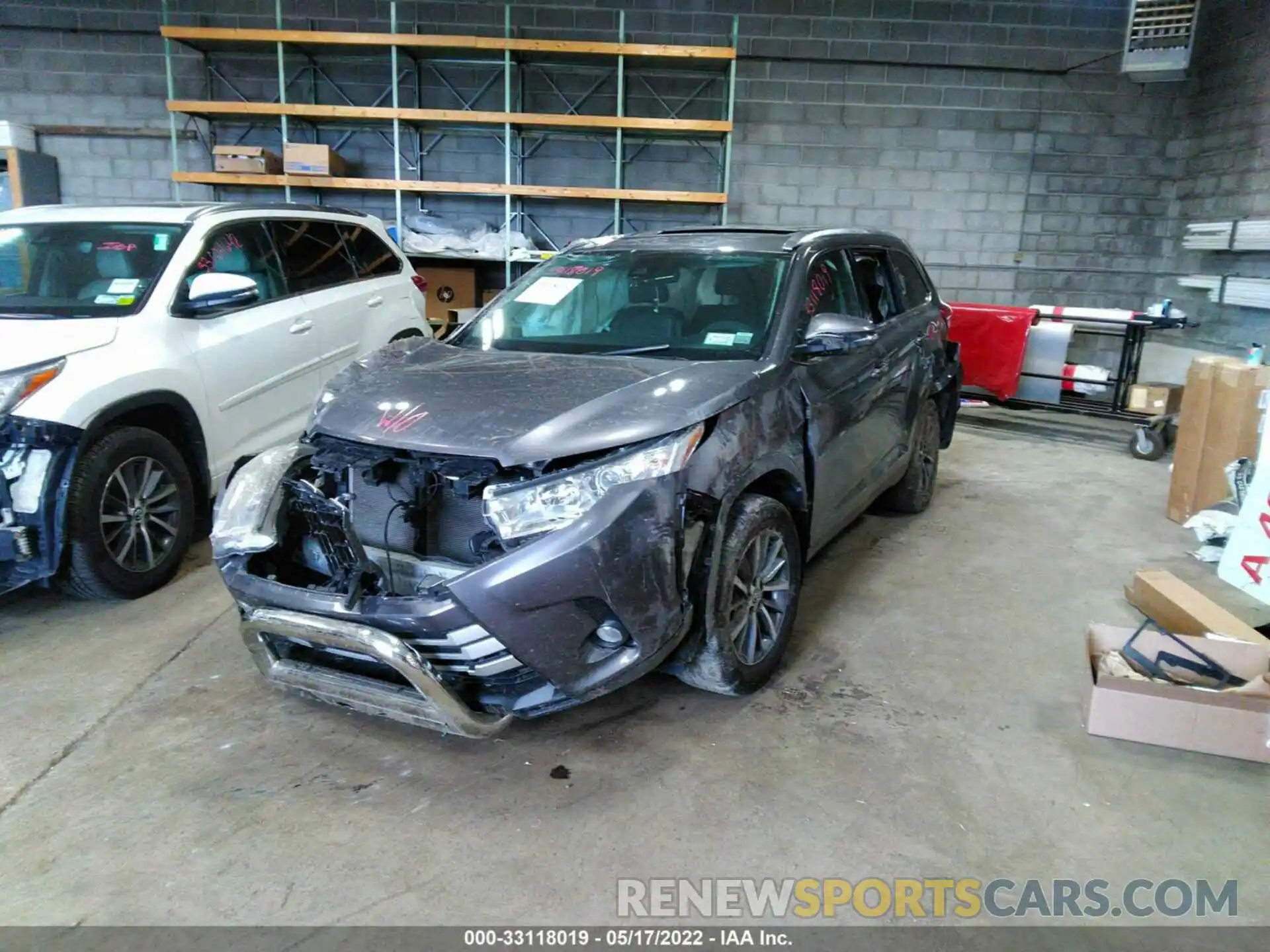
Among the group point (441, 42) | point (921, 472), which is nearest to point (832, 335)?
point (921, 472)

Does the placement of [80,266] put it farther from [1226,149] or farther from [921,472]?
[1226,149]

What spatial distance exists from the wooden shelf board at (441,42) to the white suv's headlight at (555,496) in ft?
21.6

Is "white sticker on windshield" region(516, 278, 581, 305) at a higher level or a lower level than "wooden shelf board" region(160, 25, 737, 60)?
lower

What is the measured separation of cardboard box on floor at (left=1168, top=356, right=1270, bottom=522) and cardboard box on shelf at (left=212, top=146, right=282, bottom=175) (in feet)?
25.0

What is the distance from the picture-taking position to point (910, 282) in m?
4.50

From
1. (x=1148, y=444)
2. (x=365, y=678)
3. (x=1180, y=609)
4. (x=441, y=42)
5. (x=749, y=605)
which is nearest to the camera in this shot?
(x=365, y=678)

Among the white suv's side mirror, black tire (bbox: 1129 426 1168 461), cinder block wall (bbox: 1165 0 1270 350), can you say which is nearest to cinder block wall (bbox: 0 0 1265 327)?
cinder block wall (bbox: 1165 0 1270 350)

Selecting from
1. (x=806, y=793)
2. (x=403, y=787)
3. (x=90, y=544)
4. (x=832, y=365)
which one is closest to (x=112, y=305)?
(x=90, y=544)

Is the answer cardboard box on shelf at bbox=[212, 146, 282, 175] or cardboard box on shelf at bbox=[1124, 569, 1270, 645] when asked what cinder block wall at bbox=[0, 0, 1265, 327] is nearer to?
cardboard box on shelf at bbox=[212, 146, 282, 175]

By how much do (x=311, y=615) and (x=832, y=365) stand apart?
2066 millimetres

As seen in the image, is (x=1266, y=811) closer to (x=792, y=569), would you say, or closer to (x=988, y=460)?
(x=792, y=569)

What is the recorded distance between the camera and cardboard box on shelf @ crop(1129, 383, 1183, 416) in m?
6.97

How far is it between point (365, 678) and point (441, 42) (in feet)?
22.8

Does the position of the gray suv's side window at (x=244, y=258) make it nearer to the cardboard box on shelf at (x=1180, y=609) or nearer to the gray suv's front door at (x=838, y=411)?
the gray suv's front door at (x=838, y=411)
